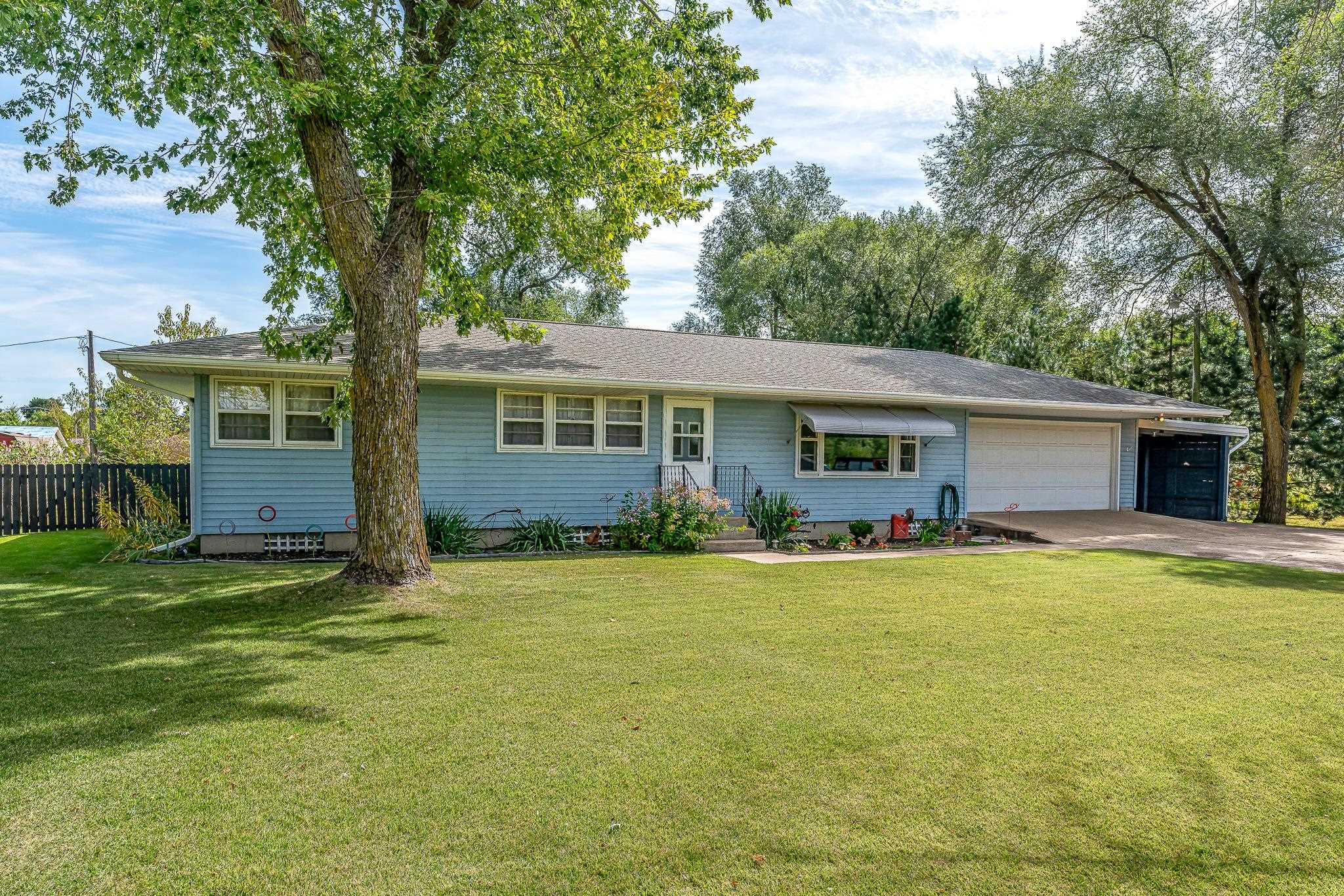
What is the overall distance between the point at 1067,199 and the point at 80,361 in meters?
30.1

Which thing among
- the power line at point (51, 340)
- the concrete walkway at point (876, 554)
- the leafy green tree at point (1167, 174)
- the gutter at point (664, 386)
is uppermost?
the leafy green tree at point (1167, 174)

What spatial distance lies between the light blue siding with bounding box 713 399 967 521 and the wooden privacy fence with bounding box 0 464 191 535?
930 cm

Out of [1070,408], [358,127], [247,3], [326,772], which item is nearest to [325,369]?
[358,127]

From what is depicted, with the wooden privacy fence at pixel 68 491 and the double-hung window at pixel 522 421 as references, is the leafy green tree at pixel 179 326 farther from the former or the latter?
the double-hung window at pixel 522 421

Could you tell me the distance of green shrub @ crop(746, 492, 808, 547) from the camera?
1231 cm

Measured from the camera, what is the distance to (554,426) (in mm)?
11734

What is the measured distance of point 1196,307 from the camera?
19234 mm

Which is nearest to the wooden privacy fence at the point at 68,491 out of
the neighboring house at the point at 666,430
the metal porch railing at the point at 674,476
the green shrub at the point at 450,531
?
the neighboring house at the point at 666,430

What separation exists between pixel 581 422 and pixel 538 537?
6.58 ft

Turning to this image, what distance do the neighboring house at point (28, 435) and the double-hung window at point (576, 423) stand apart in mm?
28543

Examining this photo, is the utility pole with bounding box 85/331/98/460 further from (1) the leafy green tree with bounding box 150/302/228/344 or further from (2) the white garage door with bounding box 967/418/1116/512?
(2) the white garage door with bounding box 967/418/1116/512

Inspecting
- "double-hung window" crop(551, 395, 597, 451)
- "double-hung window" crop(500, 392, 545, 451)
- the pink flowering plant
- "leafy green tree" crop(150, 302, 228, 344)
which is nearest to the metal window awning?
the pink flowering plant

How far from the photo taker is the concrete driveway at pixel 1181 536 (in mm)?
11227

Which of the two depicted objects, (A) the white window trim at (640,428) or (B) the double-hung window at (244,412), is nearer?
(B) the double-hung window at (244,412)
